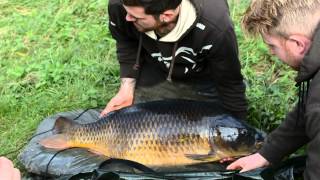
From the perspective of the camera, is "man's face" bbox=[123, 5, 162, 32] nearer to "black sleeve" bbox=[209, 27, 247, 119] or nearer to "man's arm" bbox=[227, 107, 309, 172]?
"black sleeve" bbox=[209, 27, 247, 119]

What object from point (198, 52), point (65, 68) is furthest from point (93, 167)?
point (65, 68)

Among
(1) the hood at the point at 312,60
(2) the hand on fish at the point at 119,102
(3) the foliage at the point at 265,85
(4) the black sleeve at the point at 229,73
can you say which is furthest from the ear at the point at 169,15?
(1) the hood at the point at 312,60

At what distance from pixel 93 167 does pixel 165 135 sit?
1.30 feet

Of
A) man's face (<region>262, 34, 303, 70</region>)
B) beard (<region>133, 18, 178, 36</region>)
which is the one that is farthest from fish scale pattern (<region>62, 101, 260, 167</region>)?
man's face (<region>262, 34, 303, 70</region>)

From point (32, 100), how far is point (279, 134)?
1.93 meters

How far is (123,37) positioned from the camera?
3574 mm

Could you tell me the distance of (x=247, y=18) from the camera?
2285 millimetres

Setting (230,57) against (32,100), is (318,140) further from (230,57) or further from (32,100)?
(32,100)

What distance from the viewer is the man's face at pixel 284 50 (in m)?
2.21

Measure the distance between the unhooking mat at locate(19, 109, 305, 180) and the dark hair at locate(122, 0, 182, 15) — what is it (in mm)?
739

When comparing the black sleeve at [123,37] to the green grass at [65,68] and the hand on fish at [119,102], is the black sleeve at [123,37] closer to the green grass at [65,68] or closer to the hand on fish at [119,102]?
the hand on fish at [119,102]

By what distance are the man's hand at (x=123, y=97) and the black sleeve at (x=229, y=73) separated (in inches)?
21.5

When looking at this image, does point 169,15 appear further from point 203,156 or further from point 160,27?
point 203,156

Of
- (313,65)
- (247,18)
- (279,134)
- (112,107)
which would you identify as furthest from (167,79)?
(313,65)
